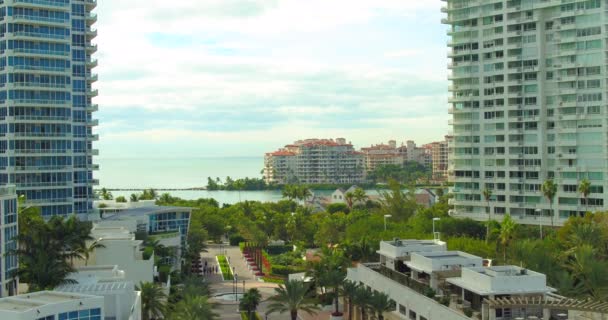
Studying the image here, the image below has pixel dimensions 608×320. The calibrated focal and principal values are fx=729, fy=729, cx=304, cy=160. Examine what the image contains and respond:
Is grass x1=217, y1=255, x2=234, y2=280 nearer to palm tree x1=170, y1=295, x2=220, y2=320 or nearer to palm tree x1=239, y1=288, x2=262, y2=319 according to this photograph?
palm tree x1=239, y1=288, x2=262, y2=319

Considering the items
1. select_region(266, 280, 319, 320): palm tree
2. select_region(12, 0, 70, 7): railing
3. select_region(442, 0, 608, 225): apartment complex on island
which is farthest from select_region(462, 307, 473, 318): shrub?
select_region(12, 0, 70, 7): railing

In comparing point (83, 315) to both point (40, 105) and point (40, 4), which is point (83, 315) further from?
point (40, 4)

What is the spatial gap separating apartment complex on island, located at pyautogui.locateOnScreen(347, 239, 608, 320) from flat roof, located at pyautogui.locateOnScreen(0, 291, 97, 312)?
2146 centimetres

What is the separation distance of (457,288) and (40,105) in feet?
175

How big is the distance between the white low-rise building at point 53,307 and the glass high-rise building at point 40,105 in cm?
4677

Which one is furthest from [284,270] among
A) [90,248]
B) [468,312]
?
[468,312]

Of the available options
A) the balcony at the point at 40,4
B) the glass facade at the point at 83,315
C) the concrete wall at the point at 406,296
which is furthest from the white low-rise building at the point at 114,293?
the balcony at the point at 40,4

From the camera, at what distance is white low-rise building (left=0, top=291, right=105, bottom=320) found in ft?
106

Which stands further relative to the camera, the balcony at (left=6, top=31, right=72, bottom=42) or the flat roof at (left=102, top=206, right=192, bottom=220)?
the balcony at (left=6, top=31, right=72, bottom=42)

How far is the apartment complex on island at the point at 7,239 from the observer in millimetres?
47844

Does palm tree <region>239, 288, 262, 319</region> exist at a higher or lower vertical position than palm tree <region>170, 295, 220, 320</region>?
lower

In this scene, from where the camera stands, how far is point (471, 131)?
108 meters

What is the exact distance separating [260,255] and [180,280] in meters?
22.1

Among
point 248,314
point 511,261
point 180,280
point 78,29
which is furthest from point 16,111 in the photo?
point 511,261
